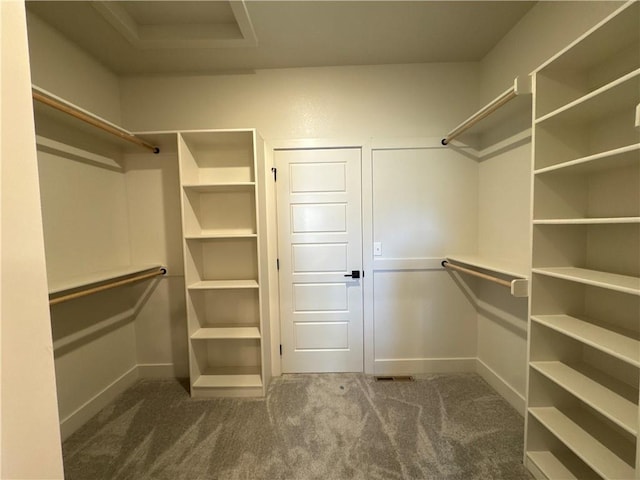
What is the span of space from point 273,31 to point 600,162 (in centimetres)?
212

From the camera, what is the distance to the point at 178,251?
2387 mm

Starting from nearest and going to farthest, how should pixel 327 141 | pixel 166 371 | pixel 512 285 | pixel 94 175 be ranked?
pixel 512 285
pixel 94 175
pixel 327 141
pixel 166 371

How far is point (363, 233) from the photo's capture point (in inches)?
92.2

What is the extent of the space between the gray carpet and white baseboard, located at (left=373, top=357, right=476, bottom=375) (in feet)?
0.42

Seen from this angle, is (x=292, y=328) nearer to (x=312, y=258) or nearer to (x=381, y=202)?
(x=312, y=258)

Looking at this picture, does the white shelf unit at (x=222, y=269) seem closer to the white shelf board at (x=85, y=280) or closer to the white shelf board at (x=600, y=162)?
the white shelf board at (x=85, y=280)

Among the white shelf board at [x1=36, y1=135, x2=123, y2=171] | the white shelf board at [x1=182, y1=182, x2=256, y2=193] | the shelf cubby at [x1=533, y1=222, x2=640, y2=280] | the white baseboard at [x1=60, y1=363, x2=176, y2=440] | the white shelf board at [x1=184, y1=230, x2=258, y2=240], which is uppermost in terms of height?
the white shelf board at [x1=36, y1=135, x2=123, y2=171]

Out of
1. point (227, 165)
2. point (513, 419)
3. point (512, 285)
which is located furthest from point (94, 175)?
point (513, 419)

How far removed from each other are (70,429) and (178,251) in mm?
1432

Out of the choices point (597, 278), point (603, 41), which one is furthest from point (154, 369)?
point (603, 41)

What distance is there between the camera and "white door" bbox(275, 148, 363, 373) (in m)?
2.32

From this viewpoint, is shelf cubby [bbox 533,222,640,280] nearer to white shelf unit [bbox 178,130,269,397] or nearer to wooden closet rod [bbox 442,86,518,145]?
wooden closet rod [bbox 442,86,518,145]

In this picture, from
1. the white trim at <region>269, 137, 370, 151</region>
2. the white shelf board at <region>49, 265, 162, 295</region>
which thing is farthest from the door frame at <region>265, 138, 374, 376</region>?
the white shelf board at <region>49, 265, 162, 295</region>

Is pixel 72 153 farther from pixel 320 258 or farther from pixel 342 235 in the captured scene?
pixel 342 235
